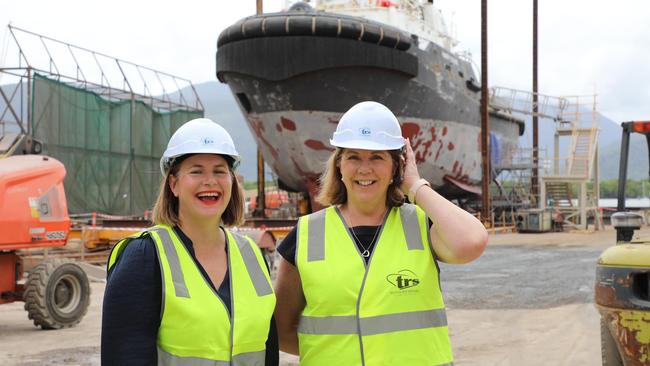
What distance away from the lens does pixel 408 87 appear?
22297 millimetres

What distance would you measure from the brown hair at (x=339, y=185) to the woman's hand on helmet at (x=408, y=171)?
0.02 meters

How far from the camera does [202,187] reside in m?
2.29

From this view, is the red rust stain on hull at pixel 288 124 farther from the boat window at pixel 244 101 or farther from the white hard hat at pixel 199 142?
the white hard hat at pixel 199 142

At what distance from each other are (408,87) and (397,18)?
141 inches

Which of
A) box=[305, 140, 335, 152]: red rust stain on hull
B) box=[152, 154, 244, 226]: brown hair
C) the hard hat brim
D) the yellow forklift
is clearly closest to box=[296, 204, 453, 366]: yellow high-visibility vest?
the hard hat brim

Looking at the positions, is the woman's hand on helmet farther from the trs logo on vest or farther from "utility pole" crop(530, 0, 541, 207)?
"utility pole" crop(530, 0, 541, 207)

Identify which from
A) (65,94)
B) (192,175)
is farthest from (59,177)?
(65,94)

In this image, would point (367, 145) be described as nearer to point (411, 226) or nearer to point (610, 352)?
point (411, 226)

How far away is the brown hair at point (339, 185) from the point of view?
2523mm

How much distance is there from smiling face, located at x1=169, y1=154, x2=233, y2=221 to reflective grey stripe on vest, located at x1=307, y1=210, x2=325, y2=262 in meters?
0.31

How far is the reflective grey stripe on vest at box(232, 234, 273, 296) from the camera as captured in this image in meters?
2.31

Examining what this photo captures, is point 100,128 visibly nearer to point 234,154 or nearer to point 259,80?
point 259,80

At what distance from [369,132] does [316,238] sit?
0.39m

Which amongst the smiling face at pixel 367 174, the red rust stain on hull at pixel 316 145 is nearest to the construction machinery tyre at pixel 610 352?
the smiling face at pixel 367 174
